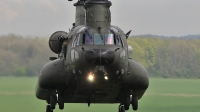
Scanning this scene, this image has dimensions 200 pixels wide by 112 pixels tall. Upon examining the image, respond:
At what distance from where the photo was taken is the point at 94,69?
86.2 ft

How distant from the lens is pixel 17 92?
38.6m

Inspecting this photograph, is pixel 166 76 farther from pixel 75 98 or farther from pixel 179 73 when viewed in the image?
pixel 75 98

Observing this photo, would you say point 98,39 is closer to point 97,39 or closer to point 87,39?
point 97,39

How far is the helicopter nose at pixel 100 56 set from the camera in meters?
25.9

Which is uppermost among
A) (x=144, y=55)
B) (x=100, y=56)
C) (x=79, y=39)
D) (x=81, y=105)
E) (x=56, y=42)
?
(x=79, y=39)

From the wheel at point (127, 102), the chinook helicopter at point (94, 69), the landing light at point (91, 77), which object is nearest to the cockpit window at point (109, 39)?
the chinook helicopter at point (94, 69)

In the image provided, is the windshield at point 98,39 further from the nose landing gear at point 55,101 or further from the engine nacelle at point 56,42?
the engine nacelle at point 56,42

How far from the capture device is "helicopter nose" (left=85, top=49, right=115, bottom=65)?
85.0ft

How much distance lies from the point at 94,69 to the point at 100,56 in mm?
676

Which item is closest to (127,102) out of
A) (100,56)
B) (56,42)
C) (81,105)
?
(100,56)

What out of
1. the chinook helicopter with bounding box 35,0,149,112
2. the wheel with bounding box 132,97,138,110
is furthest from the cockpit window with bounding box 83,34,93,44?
the wheel with bounding box 132,97,138,110

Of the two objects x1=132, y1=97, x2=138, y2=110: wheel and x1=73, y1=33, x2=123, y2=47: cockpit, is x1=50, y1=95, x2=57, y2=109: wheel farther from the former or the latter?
x1=132, y1=97, x2=138, y2=110: wheel

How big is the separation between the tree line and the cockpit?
1201 cm

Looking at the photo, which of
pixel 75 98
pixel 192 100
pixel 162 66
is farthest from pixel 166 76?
pixel 75 98
